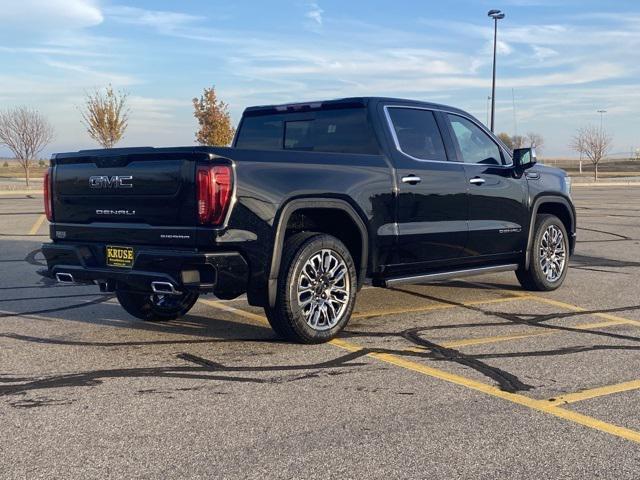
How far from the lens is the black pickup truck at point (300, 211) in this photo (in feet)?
17.7

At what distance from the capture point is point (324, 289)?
19.9 feet

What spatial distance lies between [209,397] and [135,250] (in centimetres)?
152

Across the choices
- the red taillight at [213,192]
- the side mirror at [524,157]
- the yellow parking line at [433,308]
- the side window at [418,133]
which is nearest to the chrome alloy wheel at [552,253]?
the yellow parking line at [433,308]

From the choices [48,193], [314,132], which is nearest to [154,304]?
[48,193]

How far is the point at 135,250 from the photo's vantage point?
18.5ft

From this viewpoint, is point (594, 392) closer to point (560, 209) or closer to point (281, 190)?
point (281, 190)

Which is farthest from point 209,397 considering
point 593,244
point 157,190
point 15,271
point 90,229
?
point 593,244

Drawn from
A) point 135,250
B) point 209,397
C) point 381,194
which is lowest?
point 209,397

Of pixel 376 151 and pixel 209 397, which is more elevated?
pixel 376 151

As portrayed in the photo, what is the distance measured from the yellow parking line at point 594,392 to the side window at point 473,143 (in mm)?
3250

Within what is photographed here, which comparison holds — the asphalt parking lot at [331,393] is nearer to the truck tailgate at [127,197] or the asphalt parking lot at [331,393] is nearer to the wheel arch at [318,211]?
the wheel arch at [318,211]

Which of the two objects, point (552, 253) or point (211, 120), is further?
point (211, 120)

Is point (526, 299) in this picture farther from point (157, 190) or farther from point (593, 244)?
point (593, 244)

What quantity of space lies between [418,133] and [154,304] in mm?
2916
